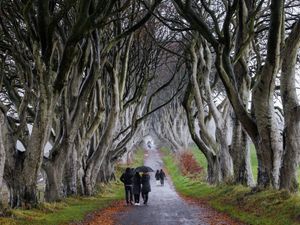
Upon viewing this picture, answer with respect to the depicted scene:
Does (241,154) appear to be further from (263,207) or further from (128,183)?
(263,207)

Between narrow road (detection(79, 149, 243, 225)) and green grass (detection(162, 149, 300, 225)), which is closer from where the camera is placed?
green grass (detection(162, 149, 300, 225))

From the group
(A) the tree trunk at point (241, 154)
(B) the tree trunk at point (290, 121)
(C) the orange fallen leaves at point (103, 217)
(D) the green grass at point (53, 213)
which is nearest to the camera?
(D) the green grass at point (53, 213)

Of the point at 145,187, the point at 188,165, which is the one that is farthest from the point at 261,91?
the point at 188,165

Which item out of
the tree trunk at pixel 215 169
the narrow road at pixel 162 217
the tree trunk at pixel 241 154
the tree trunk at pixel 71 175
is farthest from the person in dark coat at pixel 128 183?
the tree trunk at pixel 215 169

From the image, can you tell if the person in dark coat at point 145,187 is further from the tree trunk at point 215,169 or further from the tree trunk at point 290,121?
the tree trunk at point 290,121

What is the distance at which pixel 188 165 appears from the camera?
4934 cm

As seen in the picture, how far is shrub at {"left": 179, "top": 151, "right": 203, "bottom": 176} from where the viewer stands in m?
46.8

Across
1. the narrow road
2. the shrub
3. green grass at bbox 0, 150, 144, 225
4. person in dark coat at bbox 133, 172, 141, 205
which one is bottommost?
the narrow road

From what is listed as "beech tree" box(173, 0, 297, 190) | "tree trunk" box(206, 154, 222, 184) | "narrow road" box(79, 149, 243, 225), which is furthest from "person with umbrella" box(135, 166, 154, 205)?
"beech tree" box(173, 0, 297, 190)

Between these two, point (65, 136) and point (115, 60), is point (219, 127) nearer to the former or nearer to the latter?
point (115, 60)

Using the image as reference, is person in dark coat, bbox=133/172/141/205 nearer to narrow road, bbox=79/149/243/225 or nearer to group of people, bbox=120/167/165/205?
group of people, bbox=120/167/165/205

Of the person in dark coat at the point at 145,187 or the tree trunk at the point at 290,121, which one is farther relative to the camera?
the person in dark coat at the point at 145,187

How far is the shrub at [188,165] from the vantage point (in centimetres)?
4678

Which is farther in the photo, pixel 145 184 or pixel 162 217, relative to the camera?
pixel 145 184
